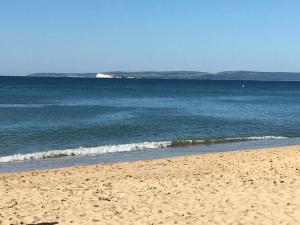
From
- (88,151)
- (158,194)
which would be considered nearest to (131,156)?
(88,151)

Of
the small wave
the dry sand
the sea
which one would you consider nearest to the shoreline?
the sea

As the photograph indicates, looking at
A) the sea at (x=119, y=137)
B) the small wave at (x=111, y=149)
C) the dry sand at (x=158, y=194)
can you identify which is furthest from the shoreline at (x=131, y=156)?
the dry sand at (x=158, y=194)

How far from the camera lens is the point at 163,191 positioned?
13.1 m

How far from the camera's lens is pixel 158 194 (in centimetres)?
1272

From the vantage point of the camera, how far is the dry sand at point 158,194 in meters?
10.6

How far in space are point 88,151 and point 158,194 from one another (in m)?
11.8

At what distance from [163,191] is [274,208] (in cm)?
319

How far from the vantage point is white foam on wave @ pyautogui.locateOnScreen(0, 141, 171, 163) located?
21625mm

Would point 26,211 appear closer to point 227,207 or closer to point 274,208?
point 227,207

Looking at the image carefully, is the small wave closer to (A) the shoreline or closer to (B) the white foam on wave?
(B) the white foam on wave

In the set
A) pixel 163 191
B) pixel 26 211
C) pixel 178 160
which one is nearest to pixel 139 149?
pixel 178 160

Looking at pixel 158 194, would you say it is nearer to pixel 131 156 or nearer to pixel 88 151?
pixel 131 156

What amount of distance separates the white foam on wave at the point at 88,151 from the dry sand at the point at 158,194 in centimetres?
458

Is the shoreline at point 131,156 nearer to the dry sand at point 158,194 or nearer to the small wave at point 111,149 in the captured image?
the small wave at point 111,149
